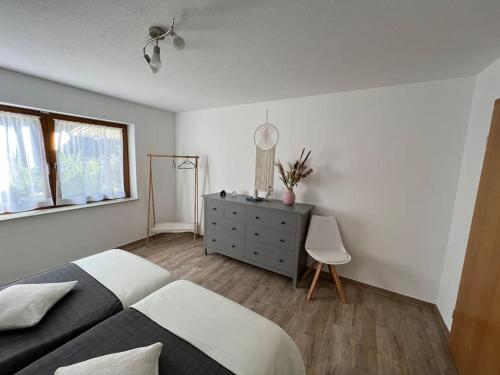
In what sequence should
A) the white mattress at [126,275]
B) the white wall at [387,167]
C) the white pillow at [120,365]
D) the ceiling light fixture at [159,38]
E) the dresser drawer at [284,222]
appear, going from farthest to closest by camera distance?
the dresser drawer at [284,222]
the white wall at [387,167]
the white mattress at [126,275]
the ceiling light fixture at [159,38]
the white pillow at [120,365]

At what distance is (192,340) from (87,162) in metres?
2.90

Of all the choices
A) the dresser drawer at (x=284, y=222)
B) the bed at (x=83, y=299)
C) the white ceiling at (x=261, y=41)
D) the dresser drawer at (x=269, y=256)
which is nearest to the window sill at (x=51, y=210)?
the bed at (x=83, y=299)

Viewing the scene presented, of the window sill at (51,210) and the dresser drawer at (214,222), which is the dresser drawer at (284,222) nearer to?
the dresser drawer at (214,222)

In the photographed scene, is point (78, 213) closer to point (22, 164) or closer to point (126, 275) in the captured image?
point (22, 164)

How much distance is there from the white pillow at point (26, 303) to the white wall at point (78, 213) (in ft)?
4.98

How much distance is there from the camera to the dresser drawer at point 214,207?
281 cm

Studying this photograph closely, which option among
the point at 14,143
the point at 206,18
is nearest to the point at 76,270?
the point at 14,143

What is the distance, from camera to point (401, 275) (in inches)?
84.8

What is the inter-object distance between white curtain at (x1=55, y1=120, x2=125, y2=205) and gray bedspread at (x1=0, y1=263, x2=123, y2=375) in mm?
1646

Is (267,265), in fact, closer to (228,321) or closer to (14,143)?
(228,321)

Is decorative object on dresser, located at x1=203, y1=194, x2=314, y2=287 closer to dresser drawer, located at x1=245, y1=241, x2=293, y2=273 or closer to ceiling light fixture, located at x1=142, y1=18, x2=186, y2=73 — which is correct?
dresser drawer, located at x1=245, y1=241, x2=293, y2=273

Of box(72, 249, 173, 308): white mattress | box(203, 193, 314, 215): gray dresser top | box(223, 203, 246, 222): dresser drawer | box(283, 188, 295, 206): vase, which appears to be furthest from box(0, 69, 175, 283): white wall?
box(283, 188, 295, 206): vase

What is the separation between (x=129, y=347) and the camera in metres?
0.91

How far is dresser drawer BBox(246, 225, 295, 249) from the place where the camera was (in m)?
2.31
